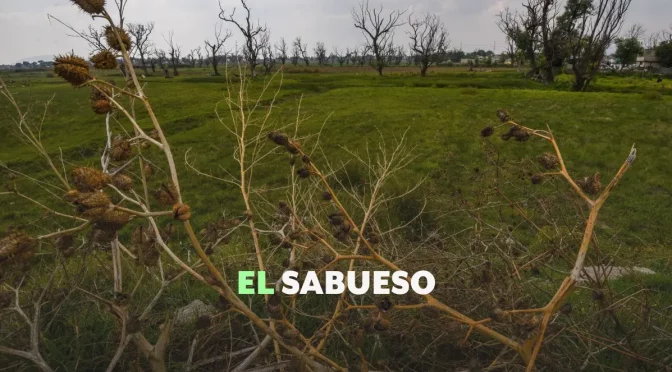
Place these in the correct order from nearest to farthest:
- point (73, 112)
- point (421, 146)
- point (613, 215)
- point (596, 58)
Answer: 1. point (613, 215)
2. point (421, 146)
3. point (73, 112)
4. point (596, 58)

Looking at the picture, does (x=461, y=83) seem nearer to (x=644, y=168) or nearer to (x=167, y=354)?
(x=644, y=168)

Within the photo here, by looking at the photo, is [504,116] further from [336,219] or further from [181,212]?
[181,212]

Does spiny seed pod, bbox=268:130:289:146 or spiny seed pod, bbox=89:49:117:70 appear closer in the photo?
spiny seed pod, bbox=268:130:289:146

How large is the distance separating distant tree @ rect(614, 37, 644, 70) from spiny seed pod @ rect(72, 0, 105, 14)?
220 feet

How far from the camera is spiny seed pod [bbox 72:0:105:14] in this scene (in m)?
1.11

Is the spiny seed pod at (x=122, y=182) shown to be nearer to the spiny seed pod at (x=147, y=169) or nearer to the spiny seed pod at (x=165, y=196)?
the spiny seed pod at (x=165, y=196)

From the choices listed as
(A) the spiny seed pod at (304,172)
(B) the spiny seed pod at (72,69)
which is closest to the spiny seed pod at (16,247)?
(B) the spiny seed pod at (72,69)

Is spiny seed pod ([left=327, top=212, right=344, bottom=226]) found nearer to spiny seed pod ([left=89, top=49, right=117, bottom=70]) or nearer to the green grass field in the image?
spiny seed pod ([left=89, top=49, right=117, bottom=70])

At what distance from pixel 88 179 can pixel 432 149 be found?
12.7 m

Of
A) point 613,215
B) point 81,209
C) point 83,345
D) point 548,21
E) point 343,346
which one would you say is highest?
point 548,21

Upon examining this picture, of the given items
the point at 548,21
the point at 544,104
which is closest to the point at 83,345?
the point at 544,104

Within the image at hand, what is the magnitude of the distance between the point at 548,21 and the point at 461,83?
8.59 meters

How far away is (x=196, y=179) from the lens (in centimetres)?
1145

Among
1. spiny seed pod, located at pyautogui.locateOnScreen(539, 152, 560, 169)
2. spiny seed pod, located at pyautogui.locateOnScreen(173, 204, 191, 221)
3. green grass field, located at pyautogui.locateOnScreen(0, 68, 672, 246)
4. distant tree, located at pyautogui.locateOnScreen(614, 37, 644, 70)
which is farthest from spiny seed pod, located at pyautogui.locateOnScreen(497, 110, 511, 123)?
distant tree, located at pyautogui.locateOnScreen(614, 37, 644, 70)
